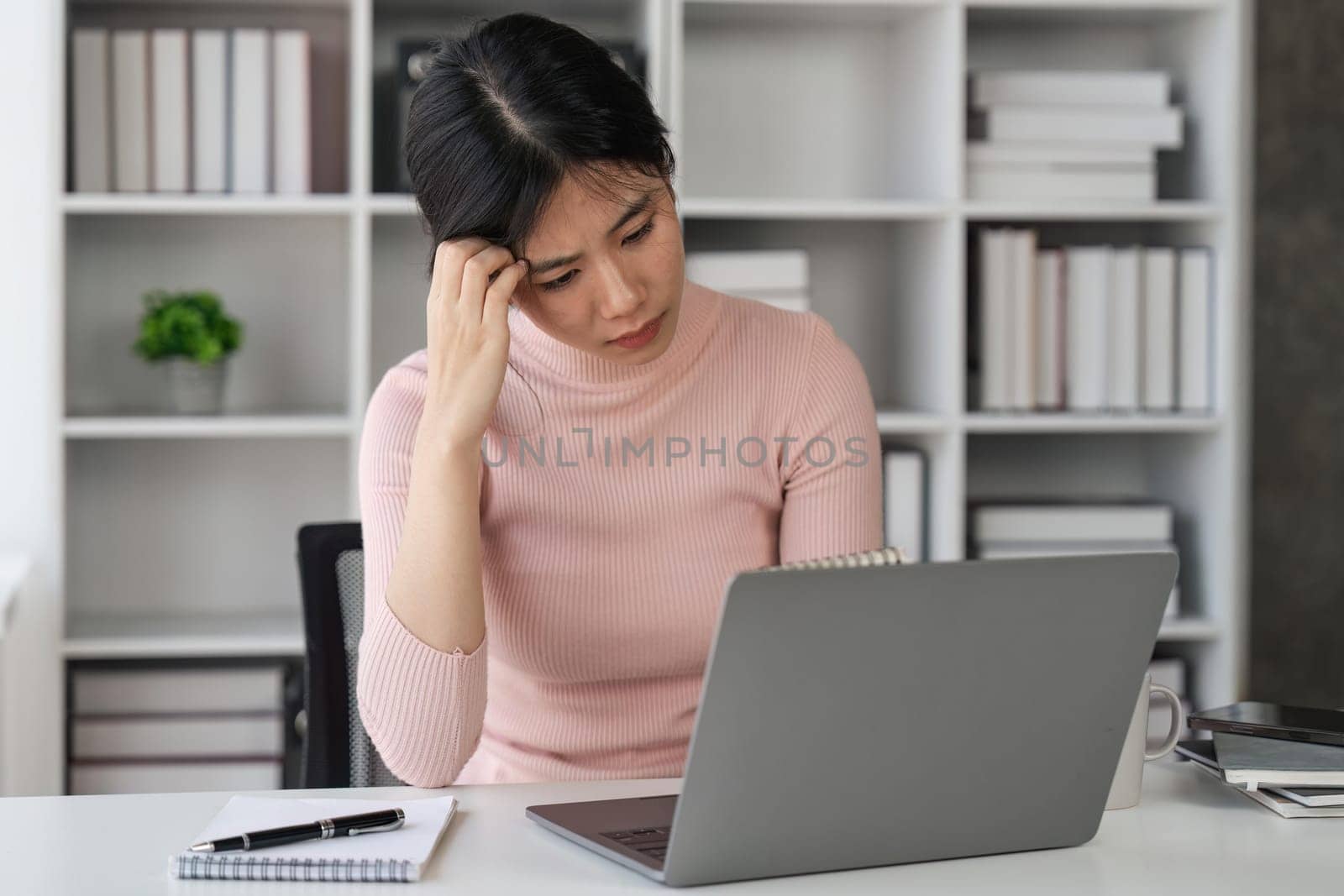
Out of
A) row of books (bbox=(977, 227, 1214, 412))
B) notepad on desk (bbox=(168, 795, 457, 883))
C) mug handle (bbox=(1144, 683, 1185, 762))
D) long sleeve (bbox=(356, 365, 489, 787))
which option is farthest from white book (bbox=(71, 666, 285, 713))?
mug handle (bbox=(1144, 683, 1185, 762))

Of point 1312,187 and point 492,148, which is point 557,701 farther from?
point 1312,187

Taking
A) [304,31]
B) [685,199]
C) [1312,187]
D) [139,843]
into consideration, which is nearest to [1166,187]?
[1312,187]

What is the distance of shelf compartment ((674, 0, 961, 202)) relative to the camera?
2.56m

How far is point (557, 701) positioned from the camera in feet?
4.49

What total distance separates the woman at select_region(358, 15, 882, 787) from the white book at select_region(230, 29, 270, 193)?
3.39ft

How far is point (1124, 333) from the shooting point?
2.44 meters

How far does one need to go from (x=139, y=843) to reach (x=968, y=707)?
537mm

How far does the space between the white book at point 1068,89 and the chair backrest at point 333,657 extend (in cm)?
145

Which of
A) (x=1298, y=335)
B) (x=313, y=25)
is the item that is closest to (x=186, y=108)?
(x=313, y=25)

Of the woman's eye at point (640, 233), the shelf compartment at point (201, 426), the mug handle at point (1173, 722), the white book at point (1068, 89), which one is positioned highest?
the white book at point (1068, 89)

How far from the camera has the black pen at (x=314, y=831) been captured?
34.9 inches

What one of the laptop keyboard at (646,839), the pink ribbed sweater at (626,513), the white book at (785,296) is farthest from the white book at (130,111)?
the laptop keyboard at (646,839)

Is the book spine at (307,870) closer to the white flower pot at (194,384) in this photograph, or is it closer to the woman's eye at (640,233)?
the woman's eye at (640,233)

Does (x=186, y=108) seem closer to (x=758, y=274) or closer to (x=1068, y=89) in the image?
(x=758, y=274)
